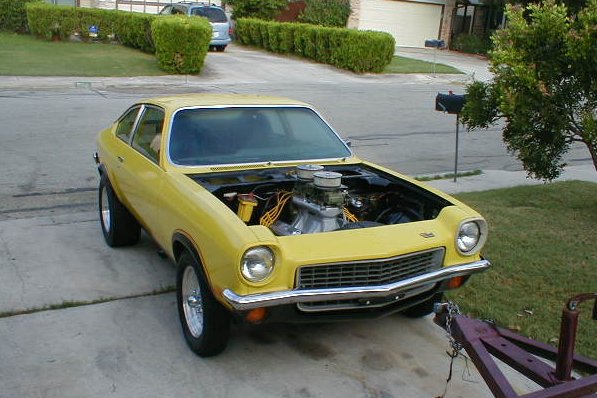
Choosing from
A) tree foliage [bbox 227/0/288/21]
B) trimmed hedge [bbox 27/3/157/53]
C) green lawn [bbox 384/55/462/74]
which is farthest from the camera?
tree foliage [bbox 227/0/288/21]

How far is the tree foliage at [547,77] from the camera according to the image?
20.3 feet

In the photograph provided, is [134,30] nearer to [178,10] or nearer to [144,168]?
[178,10]

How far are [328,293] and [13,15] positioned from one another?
91.6ft

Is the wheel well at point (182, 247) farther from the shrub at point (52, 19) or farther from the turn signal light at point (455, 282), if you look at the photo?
→ the shrub at point (52, 19)

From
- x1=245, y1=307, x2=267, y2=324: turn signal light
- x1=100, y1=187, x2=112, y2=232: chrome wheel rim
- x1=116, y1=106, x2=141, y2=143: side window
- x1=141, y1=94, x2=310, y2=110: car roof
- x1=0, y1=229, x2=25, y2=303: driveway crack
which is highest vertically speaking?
x1=141, y1=94, x2=310, y2=110: car roof

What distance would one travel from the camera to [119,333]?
4.42m

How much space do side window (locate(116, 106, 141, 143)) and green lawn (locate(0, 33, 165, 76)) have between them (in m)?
13.5

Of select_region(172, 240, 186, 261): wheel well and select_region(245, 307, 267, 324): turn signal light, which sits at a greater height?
select_region(172, 240, 186, 261): wheel well

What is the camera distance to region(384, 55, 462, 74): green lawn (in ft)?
81.3

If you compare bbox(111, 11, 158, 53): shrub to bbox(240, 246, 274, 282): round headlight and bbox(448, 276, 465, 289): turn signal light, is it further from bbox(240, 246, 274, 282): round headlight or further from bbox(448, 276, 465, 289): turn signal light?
bbox(240, 246, 274, 282): round headlight

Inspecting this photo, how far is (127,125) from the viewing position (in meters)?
6.07

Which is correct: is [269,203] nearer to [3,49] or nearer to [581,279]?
[581,279]

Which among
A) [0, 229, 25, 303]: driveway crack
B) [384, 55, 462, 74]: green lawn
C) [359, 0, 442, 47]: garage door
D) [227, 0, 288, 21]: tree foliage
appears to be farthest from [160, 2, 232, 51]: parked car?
[0, 229, 25, 303]: driveway crack

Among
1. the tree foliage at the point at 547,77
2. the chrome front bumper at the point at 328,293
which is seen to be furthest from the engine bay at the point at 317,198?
the tree foliage at the point at 547,77
